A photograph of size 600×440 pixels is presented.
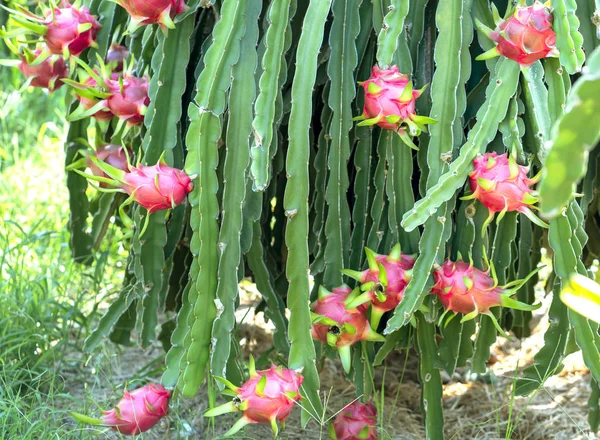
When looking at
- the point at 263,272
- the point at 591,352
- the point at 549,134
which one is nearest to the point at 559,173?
the point at 549,134

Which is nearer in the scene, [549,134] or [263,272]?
[549,134]

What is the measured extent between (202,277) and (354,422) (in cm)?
46

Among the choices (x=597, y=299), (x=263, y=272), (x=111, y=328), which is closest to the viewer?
(x=597, y=299)

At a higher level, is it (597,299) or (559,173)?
(559,173)

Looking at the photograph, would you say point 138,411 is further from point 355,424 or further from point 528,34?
point 528,34

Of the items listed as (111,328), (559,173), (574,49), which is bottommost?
(111,328)

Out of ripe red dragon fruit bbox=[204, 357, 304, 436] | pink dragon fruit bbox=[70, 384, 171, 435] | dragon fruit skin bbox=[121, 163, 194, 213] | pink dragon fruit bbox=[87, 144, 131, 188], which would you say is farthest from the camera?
pink dragon fruit bbox=[87, 144, 131, 188]

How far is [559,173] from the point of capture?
0.68m

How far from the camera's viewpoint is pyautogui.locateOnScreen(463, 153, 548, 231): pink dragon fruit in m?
1.30

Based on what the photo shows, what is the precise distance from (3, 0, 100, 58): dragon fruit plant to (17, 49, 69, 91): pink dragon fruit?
0.05 metres

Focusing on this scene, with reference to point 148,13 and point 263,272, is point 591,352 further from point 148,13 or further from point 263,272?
point 148,13

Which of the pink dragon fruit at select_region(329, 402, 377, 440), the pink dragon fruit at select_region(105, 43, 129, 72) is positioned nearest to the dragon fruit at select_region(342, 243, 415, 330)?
the pink dragon fruit at select_region(329, 402, 377, 440)

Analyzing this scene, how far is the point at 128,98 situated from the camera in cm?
157

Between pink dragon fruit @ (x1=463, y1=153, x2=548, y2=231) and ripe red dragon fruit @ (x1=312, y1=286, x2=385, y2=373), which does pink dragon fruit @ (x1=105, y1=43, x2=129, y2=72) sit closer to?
ripe red dragon fruit @ (x1=312, y1=286, x2=385, y2=373)
